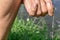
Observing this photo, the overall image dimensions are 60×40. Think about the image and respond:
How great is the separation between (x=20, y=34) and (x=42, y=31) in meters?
0.24

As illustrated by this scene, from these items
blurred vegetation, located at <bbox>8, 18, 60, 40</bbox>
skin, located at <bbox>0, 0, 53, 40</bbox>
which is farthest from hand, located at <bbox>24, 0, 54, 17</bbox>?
blurred vegetation, located at <bbox>8, 18, 60, 40</bbox>

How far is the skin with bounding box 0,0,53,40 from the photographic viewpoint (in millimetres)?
1131

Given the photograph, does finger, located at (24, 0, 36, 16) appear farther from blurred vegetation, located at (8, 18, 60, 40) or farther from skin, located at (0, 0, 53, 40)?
blurred vegetation, located at (8, 18, 60, 40)

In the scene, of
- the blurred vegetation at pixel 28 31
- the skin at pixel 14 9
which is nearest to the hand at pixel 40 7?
the skin at pixel 14 9

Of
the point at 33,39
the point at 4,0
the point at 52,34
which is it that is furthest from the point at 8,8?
the point at 52,34

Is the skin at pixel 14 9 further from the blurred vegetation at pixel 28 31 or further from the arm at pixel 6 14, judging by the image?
the blurred vegetation at pixel 28 31

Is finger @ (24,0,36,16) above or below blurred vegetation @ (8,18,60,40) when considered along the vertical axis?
above

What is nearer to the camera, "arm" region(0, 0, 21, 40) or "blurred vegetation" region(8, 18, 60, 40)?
"arm" region(0, 0, 21, 40)

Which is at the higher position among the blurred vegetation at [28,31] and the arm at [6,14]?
the arm at [6,14]

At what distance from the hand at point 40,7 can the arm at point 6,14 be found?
0.23 ft

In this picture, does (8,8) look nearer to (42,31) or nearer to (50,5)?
(50,5)

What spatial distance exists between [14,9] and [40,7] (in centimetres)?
12

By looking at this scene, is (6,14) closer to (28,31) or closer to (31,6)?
(31,6)

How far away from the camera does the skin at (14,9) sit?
1131 mm
